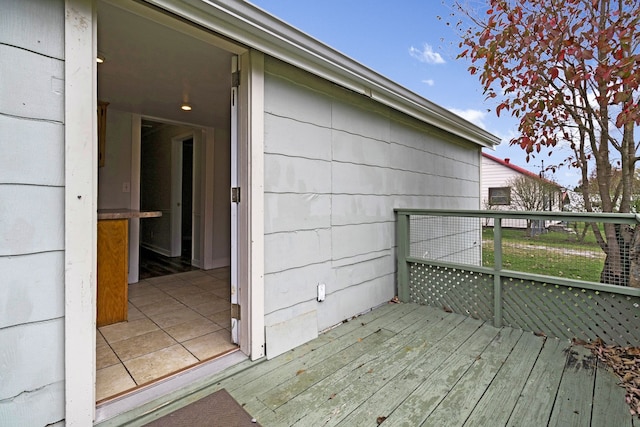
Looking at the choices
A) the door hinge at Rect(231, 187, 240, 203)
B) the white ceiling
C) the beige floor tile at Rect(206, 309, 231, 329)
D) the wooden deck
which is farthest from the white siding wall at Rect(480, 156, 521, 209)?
the door hinge at Rect(231, 187, 240, 203)

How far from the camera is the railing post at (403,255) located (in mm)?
3416

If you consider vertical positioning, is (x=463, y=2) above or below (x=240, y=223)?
above

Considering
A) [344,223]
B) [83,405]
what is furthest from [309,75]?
[83,405]

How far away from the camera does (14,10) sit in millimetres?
1262

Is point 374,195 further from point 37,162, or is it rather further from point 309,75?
point 37,162

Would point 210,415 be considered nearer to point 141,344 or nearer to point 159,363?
point 159,363

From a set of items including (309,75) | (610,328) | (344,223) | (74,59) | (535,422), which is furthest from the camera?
(344,223)

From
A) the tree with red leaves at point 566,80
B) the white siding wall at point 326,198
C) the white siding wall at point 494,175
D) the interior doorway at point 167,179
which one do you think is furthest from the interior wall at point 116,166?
the white siding wall at point 494,175

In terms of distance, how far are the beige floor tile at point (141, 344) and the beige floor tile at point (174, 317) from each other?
0.62 ft

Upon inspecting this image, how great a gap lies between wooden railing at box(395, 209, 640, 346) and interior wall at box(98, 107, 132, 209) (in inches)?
139

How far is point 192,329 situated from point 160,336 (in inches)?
9.3

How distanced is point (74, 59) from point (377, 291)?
9.63 feet

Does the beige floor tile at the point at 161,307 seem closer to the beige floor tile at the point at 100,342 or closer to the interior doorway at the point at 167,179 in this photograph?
the interior doorway at the point at 167,179

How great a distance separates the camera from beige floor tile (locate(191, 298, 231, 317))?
2.98 meters
